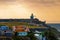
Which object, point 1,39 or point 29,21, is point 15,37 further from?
point 29,21

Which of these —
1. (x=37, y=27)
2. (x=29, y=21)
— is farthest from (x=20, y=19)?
(x=37, y=27)

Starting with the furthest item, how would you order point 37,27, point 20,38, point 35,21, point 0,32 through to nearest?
1. point 35,21
2. point 37,27
3. point 0,32
4. point 20,38

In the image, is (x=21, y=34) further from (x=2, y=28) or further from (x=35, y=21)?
(x=35, y=21)

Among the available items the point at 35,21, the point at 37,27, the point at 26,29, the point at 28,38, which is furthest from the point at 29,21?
the point at 28,38

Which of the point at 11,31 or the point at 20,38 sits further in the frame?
the point at 11,31

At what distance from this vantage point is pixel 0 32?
5496mm

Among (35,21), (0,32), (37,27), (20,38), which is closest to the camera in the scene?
(20,38)

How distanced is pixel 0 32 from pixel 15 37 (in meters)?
0.46

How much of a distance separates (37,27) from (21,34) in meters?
1.02

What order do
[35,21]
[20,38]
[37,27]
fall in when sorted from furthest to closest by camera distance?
[35,21]
[37,27]
[20,38]

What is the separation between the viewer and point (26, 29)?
18.6ft

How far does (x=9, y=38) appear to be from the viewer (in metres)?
5.20

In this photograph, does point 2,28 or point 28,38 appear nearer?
point 28,38

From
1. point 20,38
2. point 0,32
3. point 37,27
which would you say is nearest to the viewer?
point 20,38
